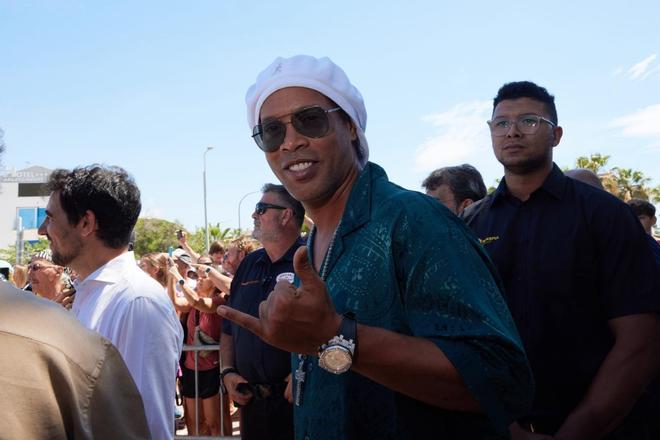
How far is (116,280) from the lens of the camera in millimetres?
2891

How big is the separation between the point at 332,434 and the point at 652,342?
4.81 ft

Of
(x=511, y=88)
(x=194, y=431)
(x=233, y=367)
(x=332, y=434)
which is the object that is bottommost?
(x=194, y=431)

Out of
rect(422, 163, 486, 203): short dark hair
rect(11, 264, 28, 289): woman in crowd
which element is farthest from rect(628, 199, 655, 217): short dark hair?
rect(11, 264, 28, 289): woman in crowd

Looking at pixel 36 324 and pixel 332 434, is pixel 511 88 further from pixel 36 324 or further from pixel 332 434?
pixel 36 324

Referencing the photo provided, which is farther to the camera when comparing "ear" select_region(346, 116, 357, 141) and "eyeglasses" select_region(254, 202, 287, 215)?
"eyeglasses" select_region(254, 202, 287, 215)

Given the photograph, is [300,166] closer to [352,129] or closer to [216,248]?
[352,129]

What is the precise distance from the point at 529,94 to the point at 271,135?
4.66 feet

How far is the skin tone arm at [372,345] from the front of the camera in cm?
132

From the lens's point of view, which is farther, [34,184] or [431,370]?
[34,184]

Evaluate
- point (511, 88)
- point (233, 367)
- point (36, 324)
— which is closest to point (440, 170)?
point (511, 88)

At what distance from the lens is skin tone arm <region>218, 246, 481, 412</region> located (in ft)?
4.33

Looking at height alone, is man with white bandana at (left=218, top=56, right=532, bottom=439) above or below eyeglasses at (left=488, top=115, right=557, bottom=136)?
below

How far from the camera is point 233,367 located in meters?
4.65

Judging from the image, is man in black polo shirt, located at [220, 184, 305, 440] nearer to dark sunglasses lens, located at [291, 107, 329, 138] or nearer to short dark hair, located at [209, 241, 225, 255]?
dark sunglasses lens, located at [291, 107, 329, 138]
